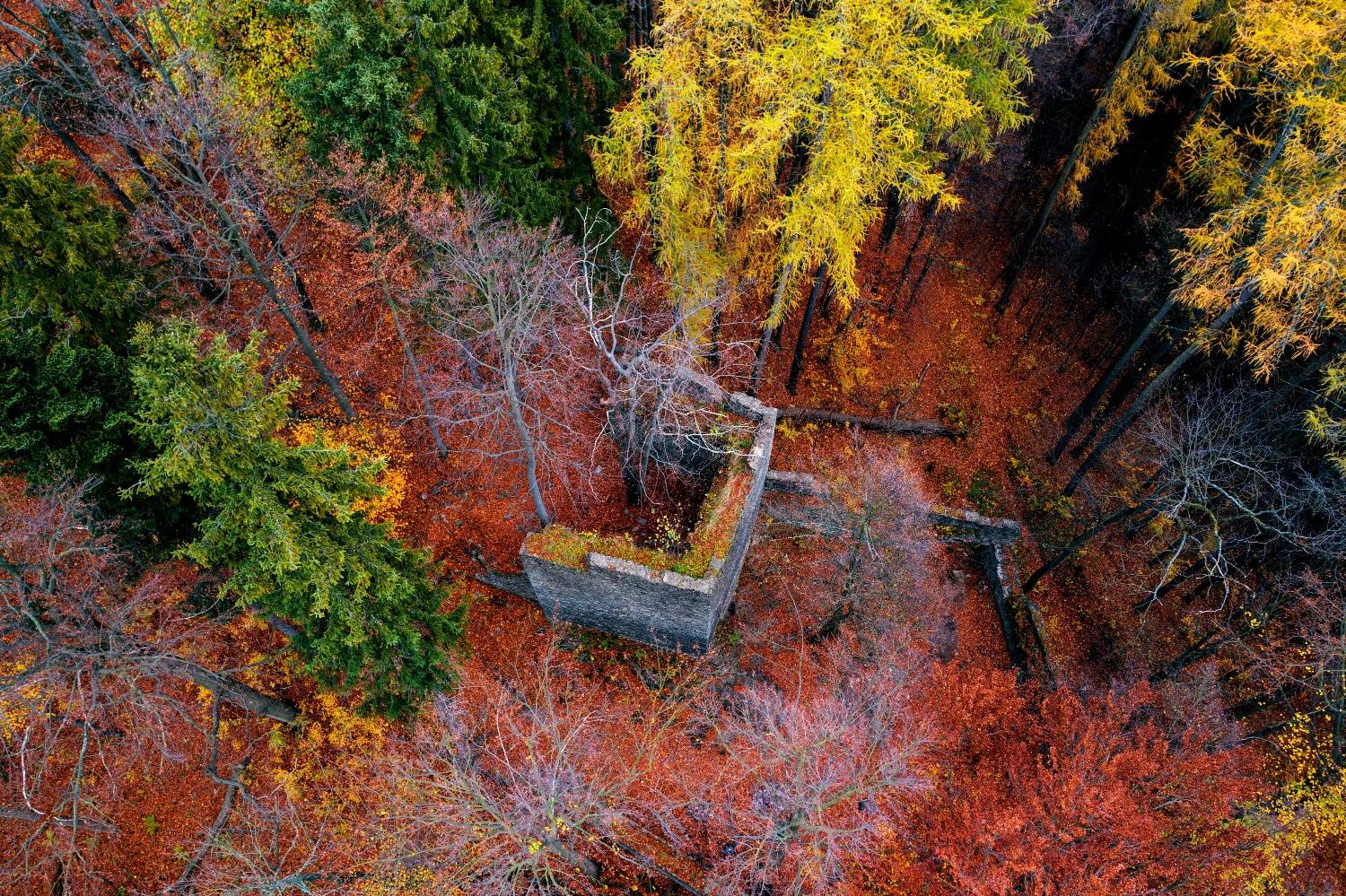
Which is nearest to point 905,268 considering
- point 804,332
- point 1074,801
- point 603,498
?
point 804,332

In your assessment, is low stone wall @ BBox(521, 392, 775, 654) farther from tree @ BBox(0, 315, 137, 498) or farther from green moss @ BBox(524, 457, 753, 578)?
tree @ BBox(0, 315, 137, 498)

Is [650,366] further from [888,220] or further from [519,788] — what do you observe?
[888,220]

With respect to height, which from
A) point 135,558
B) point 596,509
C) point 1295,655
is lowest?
point 596,509

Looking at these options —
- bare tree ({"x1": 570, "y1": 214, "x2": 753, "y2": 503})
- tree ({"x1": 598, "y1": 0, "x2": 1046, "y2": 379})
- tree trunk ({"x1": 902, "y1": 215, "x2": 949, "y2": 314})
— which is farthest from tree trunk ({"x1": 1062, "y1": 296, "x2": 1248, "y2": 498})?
bare tree ({"x1": 570, "y1": 214, "x2": 753, "y2": 503})

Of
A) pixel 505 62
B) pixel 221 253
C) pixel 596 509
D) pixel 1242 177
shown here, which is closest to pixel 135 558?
pixel 221 253

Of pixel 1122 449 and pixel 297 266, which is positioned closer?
pixel 297 266

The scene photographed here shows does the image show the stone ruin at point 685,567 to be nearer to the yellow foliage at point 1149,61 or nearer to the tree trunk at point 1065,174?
the tree trunk at point 1065,174

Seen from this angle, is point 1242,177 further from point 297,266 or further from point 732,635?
point 297,266

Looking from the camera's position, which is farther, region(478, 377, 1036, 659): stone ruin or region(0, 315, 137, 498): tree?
region(478, 377, 1036, 659): stone ruin
